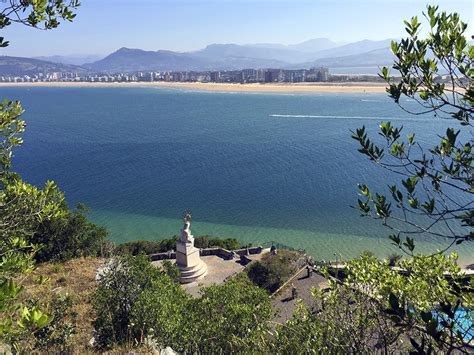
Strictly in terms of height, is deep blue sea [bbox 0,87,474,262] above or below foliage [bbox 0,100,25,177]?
below

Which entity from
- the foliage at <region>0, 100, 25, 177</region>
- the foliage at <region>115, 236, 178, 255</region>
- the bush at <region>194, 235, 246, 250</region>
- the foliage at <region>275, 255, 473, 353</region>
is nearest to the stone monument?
the foliage at <region>115, 236, 178, 255</region>

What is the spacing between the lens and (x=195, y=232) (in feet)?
87.2

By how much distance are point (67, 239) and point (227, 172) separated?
2489cm

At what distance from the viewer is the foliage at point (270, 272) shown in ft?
53.8

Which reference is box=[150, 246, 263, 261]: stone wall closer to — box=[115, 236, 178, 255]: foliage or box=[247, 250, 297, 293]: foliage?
box=[115, 236, 178, 255]: foliage

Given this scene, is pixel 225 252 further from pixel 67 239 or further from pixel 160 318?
pixel 160 318

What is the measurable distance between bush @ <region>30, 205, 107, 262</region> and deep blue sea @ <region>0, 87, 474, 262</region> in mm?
8587

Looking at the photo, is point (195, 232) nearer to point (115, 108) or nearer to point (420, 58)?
point (420, 58)

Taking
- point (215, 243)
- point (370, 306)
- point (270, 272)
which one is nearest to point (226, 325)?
point (370, 306)

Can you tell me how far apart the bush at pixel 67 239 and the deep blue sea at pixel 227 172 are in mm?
8587

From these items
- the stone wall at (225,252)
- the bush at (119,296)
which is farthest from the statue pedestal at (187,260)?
the bush at (119,296)

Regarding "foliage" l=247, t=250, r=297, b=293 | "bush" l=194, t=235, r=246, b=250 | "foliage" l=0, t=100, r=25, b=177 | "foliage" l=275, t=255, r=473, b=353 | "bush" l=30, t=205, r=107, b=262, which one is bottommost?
"bush" l=194, t=235, r=246, b=250

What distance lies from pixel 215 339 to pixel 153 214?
2391cm

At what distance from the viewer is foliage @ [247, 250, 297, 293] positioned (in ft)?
53.8
